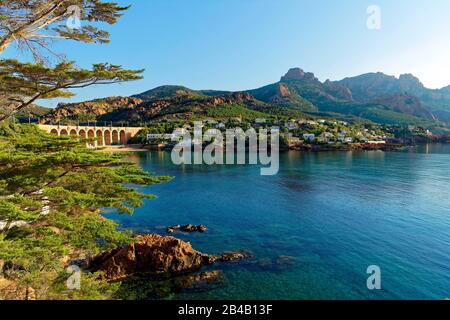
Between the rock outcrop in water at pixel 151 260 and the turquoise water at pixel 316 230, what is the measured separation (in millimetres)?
2269

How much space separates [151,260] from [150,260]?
0.20 ft

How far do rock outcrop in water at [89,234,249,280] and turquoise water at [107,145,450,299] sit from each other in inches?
89.3

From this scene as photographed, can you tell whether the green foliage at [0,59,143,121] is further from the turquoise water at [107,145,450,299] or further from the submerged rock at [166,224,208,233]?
the submerged rock at [166,224,208,233]

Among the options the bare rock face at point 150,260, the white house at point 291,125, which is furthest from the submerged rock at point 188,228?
the white house at point 291,125

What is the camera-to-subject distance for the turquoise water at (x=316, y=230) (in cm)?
1717

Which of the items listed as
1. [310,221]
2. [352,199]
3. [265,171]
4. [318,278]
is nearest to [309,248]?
[318,278]

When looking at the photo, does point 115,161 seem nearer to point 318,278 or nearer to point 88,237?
point 88,237

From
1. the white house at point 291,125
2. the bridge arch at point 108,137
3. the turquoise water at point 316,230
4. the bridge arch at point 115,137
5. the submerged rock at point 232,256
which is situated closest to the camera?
the turquoise water at point 316,230

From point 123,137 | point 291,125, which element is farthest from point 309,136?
point 123,137

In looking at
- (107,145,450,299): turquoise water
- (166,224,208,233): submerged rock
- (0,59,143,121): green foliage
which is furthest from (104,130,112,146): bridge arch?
(0,59,143,121): green foliage

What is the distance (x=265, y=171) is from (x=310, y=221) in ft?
110

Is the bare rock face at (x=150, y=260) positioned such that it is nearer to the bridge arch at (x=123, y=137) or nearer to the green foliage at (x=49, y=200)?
the green foliage at (x=49, y=200)

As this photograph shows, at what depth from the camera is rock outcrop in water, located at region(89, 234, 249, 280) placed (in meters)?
18.1

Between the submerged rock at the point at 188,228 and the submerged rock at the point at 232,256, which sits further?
the submerged rock at the point at 188,228
